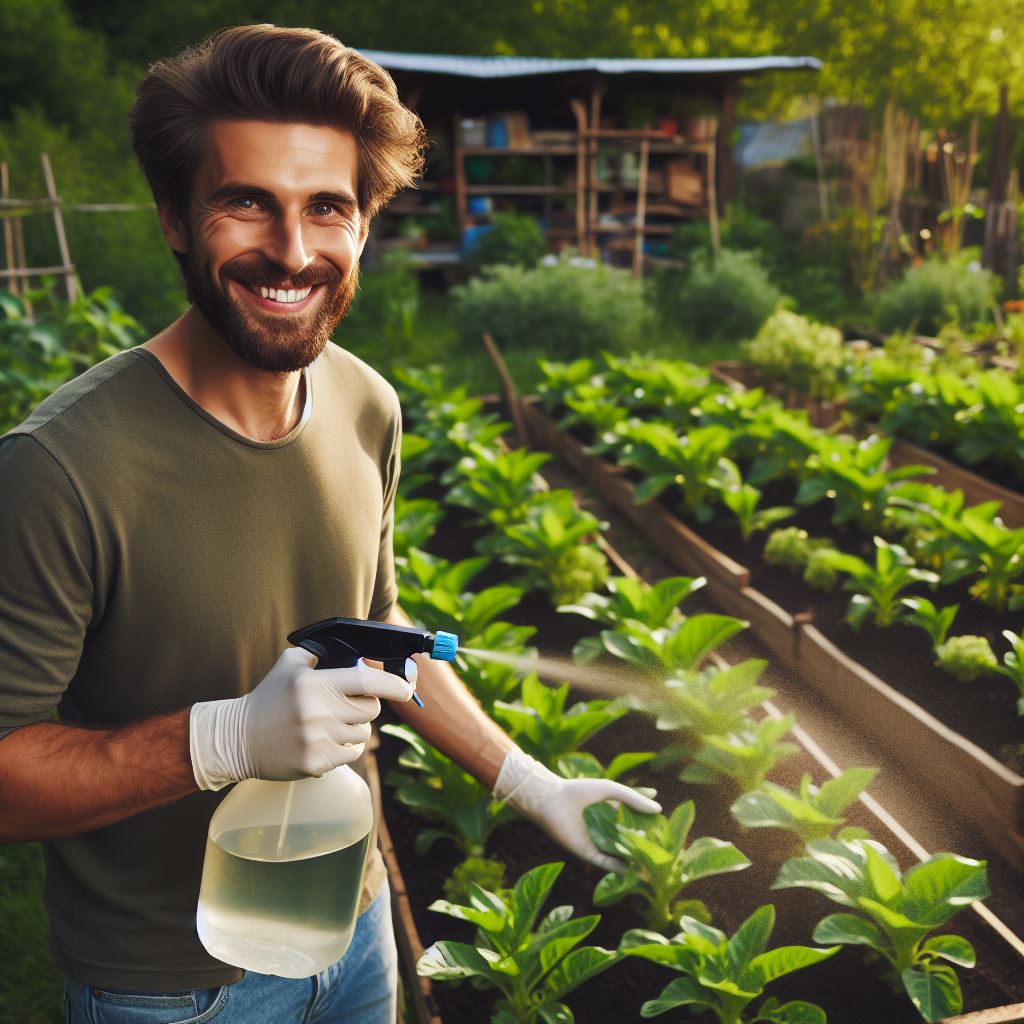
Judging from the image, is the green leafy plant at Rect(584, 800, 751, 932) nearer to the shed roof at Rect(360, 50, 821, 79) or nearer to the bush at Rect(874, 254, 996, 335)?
the bush at Rect(874, 254, 996, 335)

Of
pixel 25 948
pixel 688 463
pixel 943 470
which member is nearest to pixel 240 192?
pixel 25 948

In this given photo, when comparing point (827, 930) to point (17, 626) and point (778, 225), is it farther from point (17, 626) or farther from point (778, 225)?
point (778, 225)

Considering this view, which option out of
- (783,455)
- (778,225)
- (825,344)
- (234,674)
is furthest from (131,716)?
(778,225)

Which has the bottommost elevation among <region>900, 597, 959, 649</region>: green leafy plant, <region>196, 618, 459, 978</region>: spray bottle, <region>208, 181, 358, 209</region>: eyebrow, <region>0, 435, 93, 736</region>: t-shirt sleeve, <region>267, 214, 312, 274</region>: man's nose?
<region>900, 597, 959, 649</region>: green leafy plant

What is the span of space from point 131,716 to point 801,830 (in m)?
1.90

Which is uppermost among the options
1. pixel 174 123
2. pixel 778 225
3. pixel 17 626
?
pixel 174 123

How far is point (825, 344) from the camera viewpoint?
27.9ft

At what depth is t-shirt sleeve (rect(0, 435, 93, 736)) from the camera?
148cm

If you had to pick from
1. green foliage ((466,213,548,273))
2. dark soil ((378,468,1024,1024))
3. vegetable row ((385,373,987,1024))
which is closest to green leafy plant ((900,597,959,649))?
vegetable row ((385,373,987,1024))

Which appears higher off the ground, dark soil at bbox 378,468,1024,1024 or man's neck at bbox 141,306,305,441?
man's neck at bbox 141,306,305,441

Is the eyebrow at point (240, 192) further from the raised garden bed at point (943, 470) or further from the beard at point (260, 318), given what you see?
the raised garden bed at point (943, 470)

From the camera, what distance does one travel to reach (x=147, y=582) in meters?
1.65

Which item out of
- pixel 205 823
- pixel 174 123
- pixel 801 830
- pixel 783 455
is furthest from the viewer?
pixel 783 455

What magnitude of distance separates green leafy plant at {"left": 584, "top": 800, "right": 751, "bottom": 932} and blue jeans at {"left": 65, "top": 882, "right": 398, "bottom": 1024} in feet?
1.89
